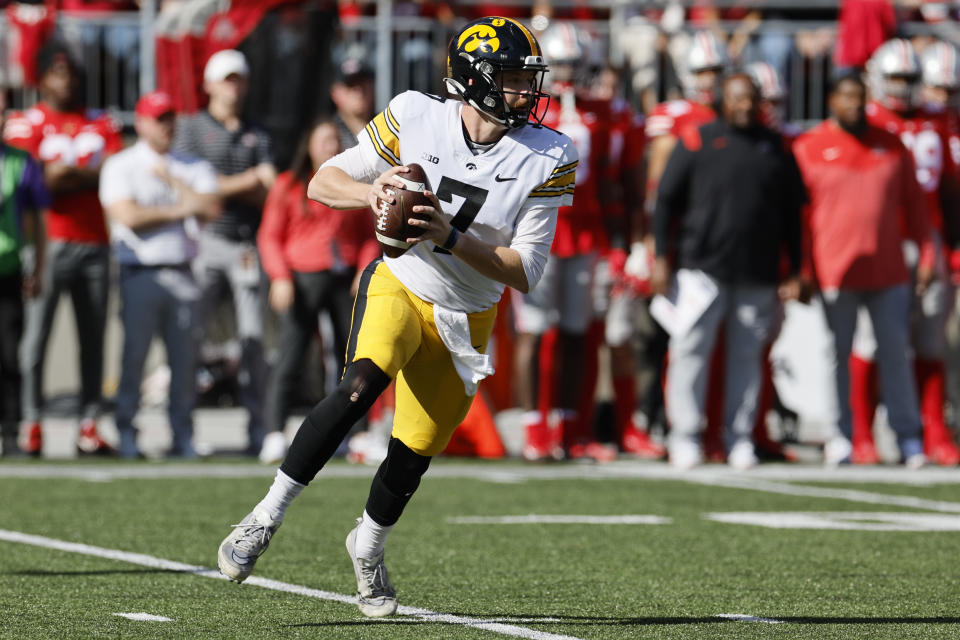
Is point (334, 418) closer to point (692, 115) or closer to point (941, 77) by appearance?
point (692, 115)

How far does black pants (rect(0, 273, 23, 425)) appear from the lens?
1047 centimetres

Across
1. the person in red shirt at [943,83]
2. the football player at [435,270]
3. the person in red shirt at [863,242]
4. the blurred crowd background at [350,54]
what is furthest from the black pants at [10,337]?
the person in red shirt at [943,83]

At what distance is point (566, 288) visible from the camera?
11.1 meters

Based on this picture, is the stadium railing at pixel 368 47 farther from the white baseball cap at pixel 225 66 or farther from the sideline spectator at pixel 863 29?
the white baseball cap at pixel 225 66

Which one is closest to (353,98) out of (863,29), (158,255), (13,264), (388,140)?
(158,255)

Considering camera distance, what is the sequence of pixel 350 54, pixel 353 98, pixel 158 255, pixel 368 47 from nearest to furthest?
pixel 353 98, pixel 158 255, pixel 350 54, pixel 368 47

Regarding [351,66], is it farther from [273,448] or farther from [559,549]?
[559,549]

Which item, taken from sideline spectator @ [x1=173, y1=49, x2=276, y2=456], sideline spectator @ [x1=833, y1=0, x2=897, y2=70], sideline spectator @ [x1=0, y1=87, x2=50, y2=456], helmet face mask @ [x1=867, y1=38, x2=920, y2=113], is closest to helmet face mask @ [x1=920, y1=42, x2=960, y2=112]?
helmet face mask @ [x1=867, y1=38, x2=920, y2=113]

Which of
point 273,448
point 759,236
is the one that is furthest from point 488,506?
point 759,236

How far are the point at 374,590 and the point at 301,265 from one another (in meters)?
5.44

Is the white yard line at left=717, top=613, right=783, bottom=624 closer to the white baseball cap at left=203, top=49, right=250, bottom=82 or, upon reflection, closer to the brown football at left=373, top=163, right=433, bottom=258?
the brown football at left=373, top=163, right=433, bottom=258

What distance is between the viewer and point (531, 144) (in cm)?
556

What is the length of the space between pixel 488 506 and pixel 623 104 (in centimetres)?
392

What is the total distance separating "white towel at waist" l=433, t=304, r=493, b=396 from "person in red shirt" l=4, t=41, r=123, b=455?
18.9 ft
